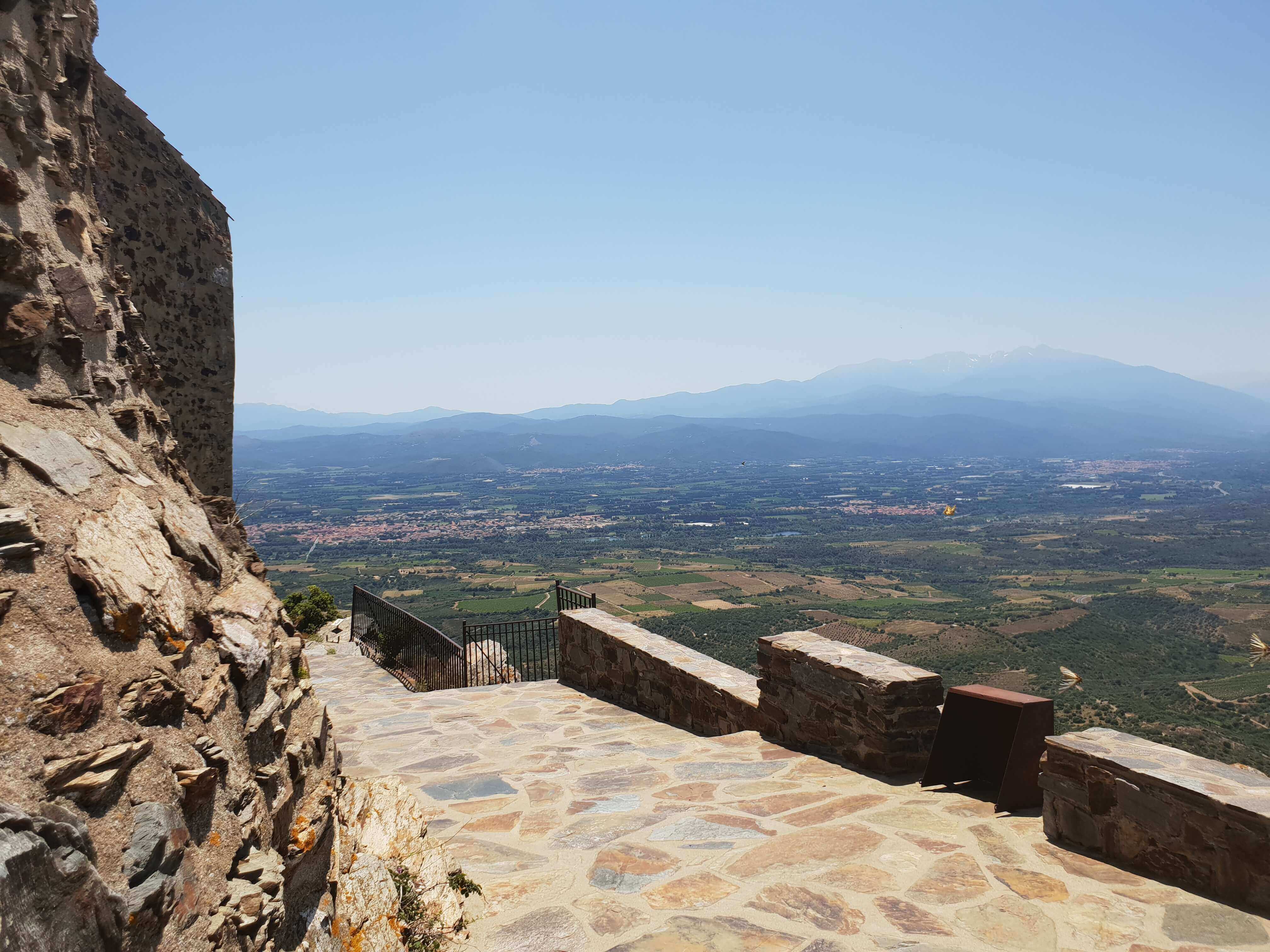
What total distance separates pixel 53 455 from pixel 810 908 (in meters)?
3.16

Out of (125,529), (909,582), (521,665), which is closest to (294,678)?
(125,529)

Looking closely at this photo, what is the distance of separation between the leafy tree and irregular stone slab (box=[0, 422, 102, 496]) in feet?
43.4

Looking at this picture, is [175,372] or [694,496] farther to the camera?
[694,496]

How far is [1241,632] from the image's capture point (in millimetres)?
44938

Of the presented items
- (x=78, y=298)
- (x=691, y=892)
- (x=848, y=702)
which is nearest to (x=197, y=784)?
(x=78, y=298)

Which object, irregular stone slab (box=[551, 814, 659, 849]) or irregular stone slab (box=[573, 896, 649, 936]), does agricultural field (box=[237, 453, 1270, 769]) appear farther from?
irregular stone slab (box=[573, 896, 649, 936])

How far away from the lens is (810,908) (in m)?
3.27

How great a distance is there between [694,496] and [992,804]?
494 feet

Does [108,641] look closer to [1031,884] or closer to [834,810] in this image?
[1031,884]

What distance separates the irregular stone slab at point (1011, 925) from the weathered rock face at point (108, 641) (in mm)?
2425

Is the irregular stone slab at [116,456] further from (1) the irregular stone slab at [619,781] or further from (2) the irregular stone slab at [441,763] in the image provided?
(2) the irregular stone slab at [441,763]

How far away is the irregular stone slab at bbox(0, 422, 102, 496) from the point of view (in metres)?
2.05

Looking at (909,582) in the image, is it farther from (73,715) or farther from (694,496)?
(694,496)

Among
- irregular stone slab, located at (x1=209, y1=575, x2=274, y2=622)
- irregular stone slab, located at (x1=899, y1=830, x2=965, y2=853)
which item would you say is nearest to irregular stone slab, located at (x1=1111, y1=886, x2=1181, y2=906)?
irregular stone slab, located at (x1=899, y1=830, x2=965, y2=853)
